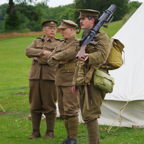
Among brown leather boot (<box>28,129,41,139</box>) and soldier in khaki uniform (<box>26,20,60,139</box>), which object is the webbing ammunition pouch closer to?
soldier in khaki uniform (<box>26,20,60,139</box>)

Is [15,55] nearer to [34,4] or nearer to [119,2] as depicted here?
[34,4]

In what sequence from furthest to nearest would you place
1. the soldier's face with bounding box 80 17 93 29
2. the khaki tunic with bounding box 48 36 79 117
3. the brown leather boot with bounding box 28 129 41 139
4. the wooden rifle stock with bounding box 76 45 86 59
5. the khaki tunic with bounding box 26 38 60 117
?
the brown leather boot with bounding box 28 129 41 139 → the khaki tunic with bounding box 26 38 60 117 → the khaki tunic with bounding box 48 36 79 117 → the soldier's face with bounding box 80 17 93 29 → the wooden rifle stock with bounding box 76 45 86 59

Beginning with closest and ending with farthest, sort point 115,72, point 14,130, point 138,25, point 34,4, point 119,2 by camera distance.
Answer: point 14,130 < point 115,72 < point 138,25 < point 34,4 < point 119,2

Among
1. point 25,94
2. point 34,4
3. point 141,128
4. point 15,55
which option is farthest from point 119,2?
point 141,128

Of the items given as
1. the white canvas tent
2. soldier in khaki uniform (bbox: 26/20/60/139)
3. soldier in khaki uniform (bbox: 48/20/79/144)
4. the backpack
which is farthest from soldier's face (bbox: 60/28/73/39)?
the white canvas tent

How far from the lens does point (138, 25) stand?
7.11m

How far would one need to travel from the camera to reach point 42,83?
525 cm

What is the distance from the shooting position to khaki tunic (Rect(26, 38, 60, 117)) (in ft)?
17.2

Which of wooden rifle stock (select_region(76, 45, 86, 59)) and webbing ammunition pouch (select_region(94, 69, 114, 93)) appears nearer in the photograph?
wooden rifle stock (select_region(76, 45, 86, 59))

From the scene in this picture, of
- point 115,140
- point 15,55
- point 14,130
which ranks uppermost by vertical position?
point 115,140

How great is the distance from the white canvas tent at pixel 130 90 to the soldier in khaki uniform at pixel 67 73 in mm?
1375

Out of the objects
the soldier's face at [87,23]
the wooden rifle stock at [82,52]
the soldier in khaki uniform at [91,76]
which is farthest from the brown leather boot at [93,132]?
the soldier's face at [87,23]

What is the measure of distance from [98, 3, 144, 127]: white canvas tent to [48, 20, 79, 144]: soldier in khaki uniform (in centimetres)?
138

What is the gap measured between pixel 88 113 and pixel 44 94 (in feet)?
5.21
